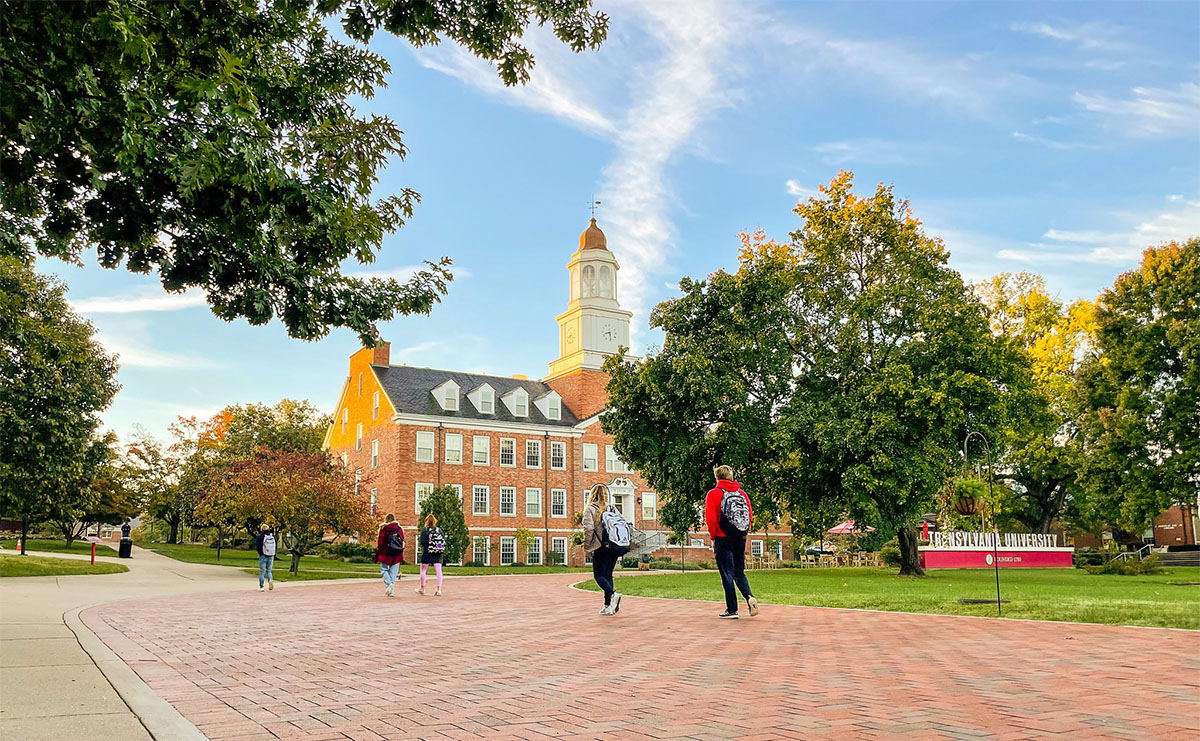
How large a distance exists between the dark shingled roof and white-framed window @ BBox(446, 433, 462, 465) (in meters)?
1.28

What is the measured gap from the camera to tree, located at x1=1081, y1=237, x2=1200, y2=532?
32438 millimetres

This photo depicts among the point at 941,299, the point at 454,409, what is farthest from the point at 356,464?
the point at 941,299

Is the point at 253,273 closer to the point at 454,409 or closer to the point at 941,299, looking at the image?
the point at 941,299

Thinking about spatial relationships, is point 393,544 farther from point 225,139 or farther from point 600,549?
point 225,139

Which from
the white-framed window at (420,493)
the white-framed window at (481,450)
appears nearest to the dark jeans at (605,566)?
the white-framed window at (420,493)

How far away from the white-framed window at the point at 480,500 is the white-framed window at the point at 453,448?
191 centimetres

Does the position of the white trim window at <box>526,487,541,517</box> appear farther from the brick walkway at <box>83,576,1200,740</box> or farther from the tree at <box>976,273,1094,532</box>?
the brick walkway at <box>83,576,1200,740</box>

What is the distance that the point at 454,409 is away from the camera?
157ft

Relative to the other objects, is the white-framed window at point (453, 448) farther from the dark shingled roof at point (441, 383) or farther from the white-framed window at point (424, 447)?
the dark shingled roof at point (441, 383)

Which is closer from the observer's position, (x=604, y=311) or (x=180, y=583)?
(x=180, y=583)

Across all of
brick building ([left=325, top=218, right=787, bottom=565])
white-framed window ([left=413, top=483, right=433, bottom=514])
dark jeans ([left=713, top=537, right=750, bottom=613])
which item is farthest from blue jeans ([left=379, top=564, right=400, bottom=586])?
white-framed window ([left=413, top=483, right=433, bottom=514])

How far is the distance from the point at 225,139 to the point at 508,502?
4219 cm

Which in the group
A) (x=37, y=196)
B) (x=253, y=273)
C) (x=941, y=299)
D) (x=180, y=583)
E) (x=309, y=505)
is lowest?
(x=180, y=583)

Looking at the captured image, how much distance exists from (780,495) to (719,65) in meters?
19.5
